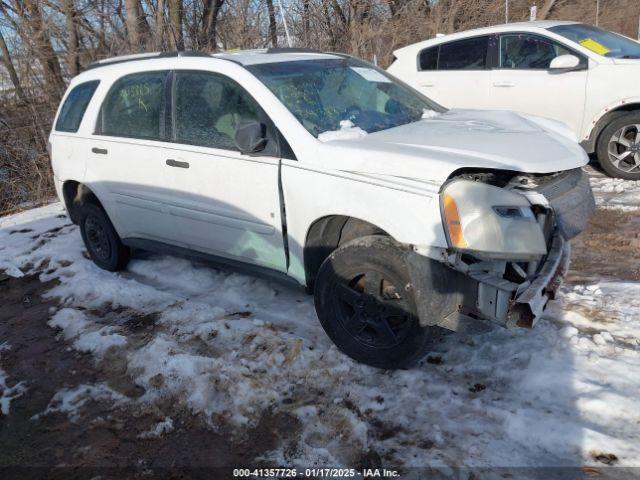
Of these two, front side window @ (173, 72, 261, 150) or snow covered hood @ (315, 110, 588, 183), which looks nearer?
snow covered hood @ (315, 110, 588, 183)

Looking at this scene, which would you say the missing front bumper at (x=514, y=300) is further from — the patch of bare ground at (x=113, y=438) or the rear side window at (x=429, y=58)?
the rear side window at (x=429, y=58)

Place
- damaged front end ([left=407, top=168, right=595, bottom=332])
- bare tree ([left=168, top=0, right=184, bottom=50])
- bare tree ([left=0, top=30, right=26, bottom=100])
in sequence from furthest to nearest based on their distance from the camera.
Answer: bare tree ([left=168, top=0, right=184, bottom=50])
bare tree ([left=0, top=30, right=26, bottom=100])
damaged front end ([left=407, top=168, right=595, bottom=332])

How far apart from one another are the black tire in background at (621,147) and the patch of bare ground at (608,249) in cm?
109

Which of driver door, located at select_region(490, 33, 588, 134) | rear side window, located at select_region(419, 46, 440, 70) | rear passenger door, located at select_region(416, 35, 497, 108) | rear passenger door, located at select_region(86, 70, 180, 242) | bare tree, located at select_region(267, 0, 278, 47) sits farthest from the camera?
bare tree, located at select_region(267, 0, 278, 47)

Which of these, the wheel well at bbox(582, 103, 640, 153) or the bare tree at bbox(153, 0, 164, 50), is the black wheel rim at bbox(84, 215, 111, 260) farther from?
the bare tree at bbox(153, 0, 164, 50)

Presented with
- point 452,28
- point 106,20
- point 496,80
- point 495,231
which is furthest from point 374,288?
point 452,28

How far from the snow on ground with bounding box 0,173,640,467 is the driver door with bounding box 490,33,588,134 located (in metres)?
3.15

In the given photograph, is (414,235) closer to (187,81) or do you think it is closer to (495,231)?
(495,231)

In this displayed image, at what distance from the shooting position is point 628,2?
1827cm

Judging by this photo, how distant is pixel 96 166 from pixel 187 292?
1421 millimetres

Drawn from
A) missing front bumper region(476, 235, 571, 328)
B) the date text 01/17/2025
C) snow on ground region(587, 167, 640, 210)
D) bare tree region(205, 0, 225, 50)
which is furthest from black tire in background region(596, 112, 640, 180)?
bare tree region(205, 0, 225, 50)

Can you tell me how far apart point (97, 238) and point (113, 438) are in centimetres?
271

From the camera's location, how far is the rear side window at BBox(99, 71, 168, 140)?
4.12m

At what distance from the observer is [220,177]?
3641 mm
